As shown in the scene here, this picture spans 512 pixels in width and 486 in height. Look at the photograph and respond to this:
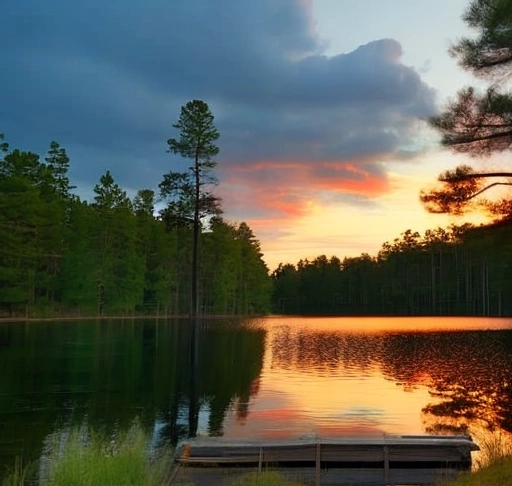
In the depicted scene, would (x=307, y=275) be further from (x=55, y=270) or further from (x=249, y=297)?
(x=55, y=270)

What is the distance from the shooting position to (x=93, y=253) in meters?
79.2

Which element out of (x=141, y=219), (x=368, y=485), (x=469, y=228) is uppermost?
(x=141, y=219)

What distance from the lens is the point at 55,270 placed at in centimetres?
7494

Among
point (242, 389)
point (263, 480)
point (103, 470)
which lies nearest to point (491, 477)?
point (263, 480)

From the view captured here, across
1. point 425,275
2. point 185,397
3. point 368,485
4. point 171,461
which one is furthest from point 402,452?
point 425,275

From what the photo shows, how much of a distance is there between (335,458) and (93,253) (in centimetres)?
7025

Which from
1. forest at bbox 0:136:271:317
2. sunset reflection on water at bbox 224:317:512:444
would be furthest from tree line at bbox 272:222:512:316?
sunset reflection on water at bbox 224:317:512:444

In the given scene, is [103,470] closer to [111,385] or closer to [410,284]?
[111,385]

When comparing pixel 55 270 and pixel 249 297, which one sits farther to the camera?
pixel 249 297

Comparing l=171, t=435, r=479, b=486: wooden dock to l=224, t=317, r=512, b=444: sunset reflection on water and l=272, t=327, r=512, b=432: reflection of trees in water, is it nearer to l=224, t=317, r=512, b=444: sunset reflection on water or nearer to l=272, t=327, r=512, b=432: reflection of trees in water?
l=224, t=317, r=512, b=444: sunset reflection on water

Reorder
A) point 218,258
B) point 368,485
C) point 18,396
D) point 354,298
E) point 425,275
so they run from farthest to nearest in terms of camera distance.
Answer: point 354,298 < point 425,275 < point 218,258 < point 18,396 < point 368,485

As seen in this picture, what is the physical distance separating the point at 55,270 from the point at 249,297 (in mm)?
56942

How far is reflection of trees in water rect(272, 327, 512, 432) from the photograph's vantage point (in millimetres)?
20172

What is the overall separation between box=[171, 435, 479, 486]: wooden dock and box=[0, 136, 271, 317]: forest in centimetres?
4632
